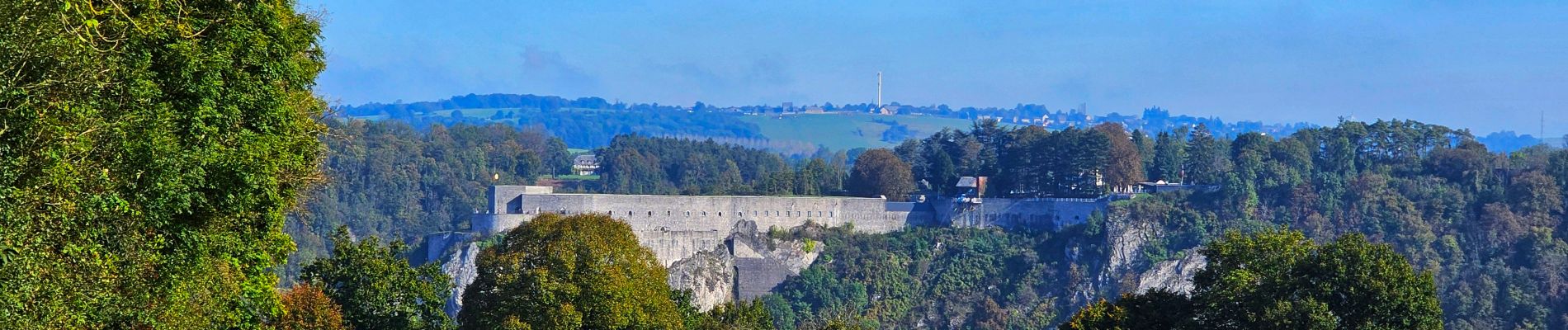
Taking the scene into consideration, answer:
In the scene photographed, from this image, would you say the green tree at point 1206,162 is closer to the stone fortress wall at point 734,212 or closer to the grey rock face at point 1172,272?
the stone fortress wall at point 734,212

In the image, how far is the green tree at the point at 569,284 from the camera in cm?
2972

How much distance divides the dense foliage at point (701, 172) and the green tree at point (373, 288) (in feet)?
155

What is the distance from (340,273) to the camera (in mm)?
28812

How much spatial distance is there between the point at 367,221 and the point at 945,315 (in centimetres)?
3585

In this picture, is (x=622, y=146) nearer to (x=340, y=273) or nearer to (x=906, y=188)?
(x=906, y=188)

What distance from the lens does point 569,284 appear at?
2992 cm

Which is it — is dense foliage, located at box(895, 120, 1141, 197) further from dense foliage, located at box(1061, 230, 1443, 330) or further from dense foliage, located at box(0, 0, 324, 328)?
dense foliage, located at box(0, 0, 324, 328)

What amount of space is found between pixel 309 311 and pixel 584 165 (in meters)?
87.5

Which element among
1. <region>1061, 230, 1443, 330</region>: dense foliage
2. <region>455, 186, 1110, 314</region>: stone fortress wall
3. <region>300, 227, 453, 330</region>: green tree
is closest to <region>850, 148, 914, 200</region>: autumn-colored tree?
<region>455, 186, 1110, 314</region>: stone fortress wall

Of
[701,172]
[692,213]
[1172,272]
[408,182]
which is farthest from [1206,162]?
[408,182]

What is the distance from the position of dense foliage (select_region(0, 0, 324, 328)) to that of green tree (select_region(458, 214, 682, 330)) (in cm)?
1033

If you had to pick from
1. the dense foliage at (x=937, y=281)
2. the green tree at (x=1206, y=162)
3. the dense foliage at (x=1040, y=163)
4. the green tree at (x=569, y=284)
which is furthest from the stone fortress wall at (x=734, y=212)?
the green tree at (x=569, y=284)

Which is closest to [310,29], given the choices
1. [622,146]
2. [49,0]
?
[49,0]

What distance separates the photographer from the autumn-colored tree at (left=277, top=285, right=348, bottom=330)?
2622 centimetres
